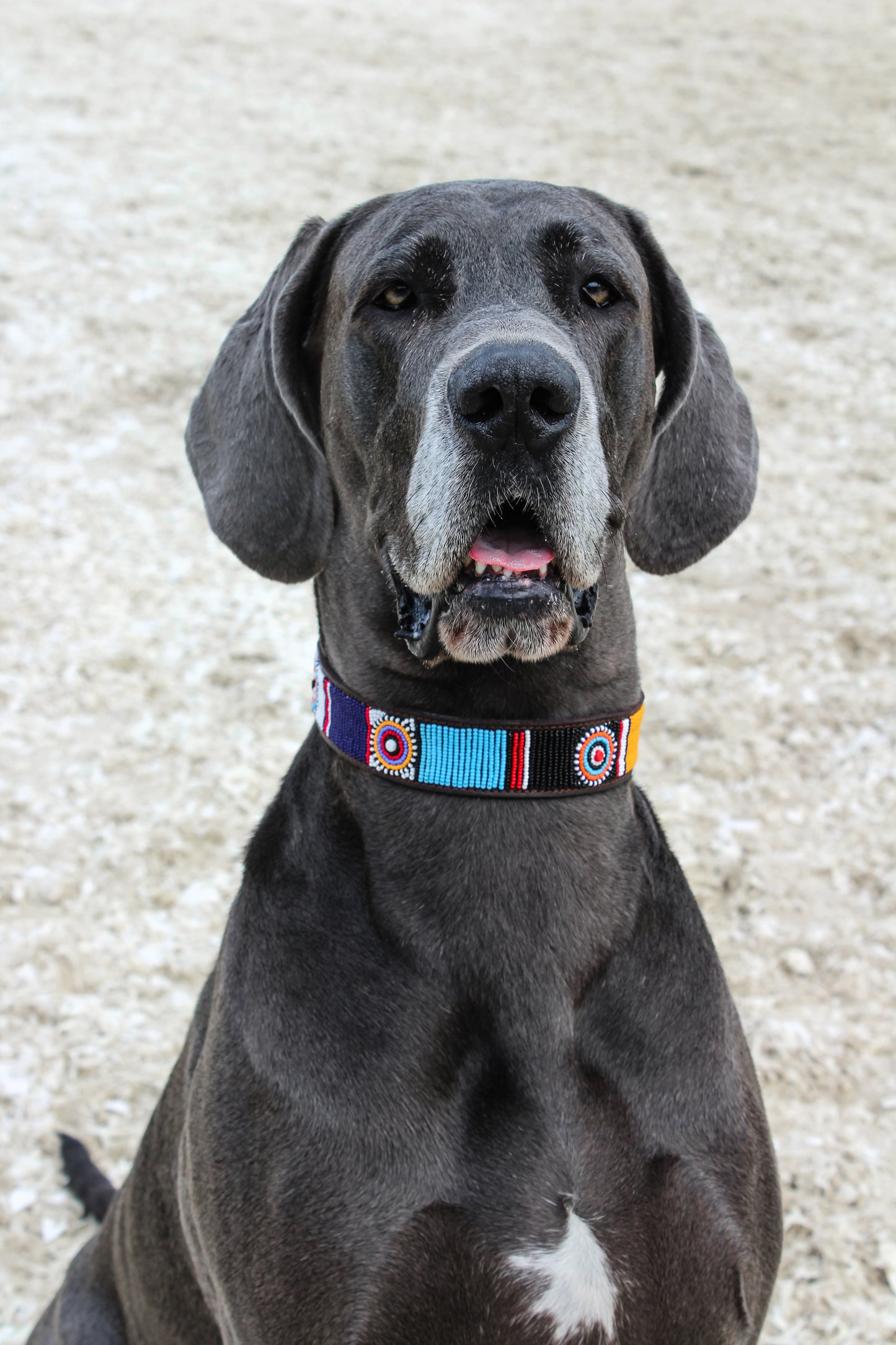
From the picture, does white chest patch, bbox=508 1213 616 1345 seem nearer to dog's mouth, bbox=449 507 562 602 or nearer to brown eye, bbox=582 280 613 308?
dog's mouth, bbox=449 507 562 602

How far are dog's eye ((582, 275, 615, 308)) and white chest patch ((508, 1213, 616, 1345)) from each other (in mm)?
1572

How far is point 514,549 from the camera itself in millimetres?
2184

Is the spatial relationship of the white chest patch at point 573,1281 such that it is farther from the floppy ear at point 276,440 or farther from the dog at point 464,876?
the floppy ear at point 276,440

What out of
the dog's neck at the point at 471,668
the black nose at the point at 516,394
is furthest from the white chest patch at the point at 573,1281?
the black nose at the point at 516,394

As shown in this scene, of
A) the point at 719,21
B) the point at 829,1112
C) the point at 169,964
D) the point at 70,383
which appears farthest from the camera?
the point at 719,21

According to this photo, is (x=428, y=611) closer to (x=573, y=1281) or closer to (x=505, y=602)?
(x=505, y=602)

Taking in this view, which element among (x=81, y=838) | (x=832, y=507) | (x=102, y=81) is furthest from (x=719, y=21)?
(x=81, y=838)

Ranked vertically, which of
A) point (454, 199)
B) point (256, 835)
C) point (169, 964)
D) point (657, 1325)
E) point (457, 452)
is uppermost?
point (454, 199)

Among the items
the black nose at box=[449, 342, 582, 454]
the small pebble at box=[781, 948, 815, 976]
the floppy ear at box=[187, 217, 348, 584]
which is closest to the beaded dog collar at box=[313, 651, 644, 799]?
the floppy ear at box=[187, 217, 348, 584]

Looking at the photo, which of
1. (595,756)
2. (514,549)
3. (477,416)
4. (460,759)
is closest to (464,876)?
(460,759)

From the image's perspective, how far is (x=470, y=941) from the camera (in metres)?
2.21

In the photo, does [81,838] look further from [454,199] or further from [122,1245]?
[454,199]

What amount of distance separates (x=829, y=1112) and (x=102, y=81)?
11248 mm

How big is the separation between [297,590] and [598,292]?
403 centimetres
